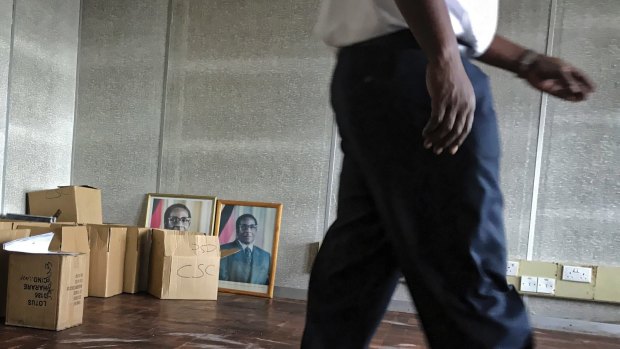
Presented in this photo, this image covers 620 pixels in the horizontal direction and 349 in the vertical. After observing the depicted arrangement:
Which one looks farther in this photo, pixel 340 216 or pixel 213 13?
pixel 213 13

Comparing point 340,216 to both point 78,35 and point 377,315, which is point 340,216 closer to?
point 377,315

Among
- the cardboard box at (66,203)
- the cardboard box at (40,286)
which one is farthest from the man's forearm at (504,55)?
the cardboard box at (66,203)

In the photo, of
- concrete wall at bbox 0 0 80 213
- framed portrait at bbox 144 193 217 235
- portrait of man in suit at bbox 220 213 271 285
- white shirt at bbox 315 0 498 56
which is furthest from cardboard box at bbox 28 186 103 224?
white shirt at bbox 315 0 498 56

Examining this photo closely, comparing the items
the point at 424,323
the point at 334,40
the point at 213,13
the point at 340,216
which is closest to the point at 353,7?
the point at 334,40

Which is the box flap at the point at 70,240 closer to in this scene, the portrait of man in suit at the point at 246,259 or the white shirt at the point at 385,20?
the portrait of man in suit at the point at 246,259

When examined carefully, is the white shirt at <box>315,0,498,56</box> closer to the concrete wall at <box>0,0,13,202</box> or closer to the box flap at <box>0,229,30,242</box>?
the box flap at <box>0,229,30,242</box>

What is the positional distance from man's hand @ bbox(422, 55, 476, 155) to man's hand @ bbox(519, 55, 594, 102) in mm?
341

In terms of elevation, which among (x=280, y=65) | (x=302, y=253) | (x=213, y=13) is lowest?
(x=302, y=253)

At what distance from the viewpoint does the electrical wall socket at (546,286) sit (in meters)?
2.56

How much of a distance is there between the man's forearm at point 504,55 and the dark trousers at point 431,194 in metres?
0.26

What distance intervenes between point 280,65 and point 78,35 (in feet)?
4.49

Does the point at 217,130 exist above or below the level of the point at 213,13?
below

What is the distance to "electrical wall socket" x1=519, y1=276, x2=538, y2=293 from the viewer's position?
2.58 m

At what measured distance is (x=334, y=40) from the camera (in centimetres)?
75
